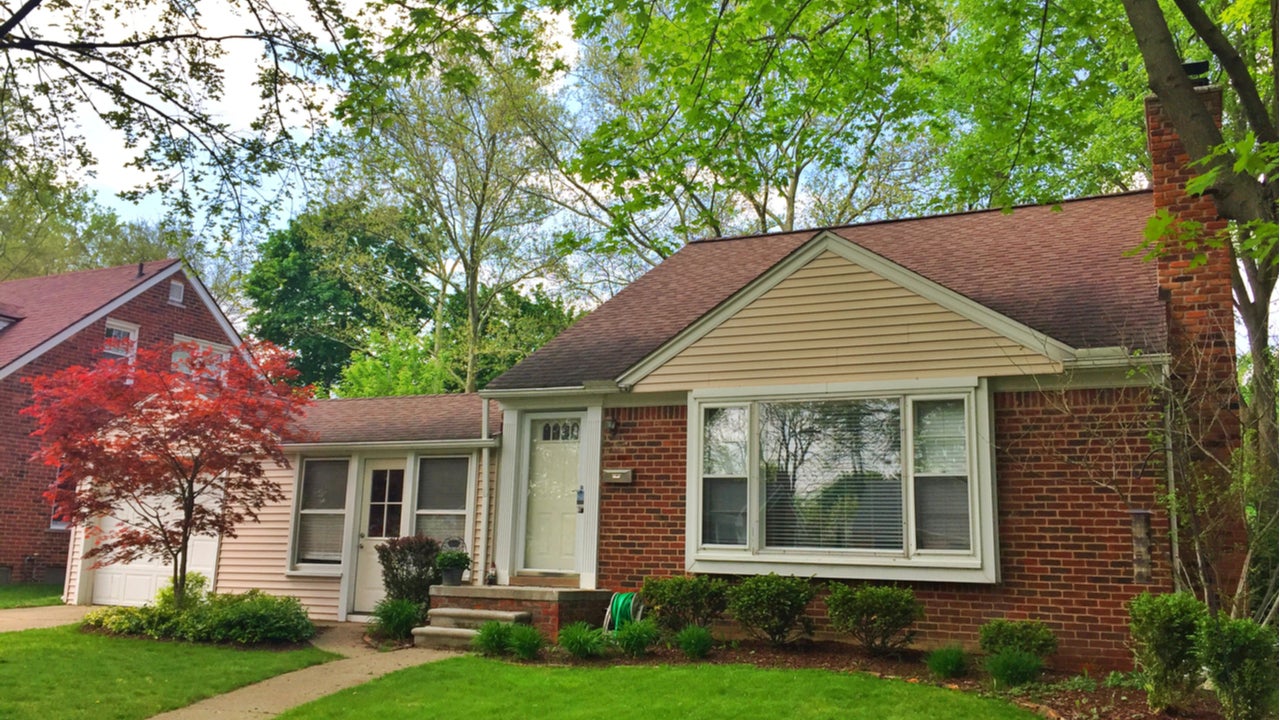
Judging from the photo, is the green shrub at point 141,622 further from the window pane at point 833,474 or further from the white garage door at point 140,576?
the window pane at point 833,474

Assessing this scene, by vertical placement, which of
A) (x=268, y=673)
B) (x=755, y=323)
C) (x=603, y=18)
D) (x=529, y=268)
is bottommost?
(x=268, y=673)

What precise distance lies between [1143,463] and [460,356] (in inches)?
837

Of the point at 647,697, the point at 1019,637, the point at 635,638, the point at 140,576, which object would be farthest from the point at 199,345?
the point at 1019,637

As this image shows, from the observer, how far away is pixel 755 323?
36.2ft

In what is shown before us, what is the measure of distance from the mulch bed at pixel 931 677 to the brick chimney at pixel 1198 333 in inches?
61.8

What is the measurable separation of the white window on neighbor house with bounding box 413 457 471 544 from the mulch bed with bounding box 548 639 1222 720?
4.13m

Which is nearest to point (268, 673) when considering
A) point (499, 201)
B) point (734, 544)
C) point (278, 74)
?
point (734, 544)

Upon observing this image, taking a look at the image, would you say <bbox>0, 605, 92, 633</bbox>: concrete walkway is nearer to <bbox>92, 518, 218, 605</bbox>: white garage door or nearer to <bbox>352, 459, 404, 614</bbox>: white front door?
<bbox>92, 518, 218, 605</bbox>: white garage door

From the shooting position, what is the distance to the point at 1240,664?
21.4ft

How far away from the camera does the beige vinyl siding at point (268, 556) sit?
1436cm

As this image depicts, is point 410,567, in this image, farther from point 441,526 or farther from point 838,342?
point 838,342

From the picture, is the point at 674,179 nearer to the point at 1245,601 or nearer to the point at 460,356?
the point at 1245,601

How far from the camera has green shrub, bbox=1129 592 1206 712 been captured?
277 inches

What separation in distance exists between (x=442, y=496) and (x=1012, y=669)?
8.22 metres
